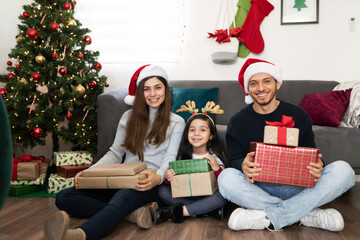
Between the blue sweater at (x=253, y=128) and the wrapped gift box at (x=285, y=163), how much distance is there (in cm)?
26

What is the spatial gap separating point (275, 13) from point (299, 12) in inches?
8.8

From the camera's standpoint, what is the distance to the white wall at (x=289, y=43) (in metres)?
3.16

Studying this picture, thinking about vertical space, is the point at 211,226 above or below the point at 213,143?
below

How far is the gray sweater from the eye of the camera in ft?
6.50

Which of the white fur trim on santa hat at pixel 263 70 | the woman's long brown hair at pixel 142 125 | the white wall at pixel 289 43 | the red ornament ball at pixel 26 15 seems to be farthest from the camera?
the white wall at pixel 289 43

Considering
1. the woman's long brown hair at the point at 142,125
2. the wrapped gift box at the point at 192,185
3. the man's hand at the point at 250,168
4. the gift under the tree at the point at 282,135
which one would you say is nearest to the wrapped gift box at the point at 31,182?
the woman's long brown hair at the point at 142,125

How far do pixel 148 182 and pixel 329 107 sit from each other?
5.12ft

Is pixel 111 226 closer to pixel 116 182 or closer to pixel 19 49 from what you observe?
pixel 116 182

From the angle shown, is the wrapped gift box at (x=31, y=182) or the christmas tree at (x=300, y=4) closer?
the wrapped gift box at (x=31, y=182)

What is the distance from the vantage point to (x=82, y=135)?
8.95ft

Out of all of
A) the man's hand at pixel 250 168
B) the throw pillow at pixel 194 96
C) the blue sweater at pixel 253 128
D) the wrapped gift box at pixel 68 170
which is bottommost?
the wrapped gift box at pixel 68 170

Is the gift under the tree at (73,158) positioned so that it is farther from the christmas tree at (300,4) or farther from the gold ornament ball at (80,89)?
the christmas tree at (300,4)

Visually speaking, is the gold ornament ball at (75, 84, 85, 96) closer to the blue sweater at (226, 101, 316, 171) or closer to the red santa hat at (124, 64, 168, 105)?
the red santa hat at (124, 64, 168, 105)

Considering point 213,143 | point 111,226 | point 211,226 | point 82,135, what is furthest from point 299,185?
point 82,135
